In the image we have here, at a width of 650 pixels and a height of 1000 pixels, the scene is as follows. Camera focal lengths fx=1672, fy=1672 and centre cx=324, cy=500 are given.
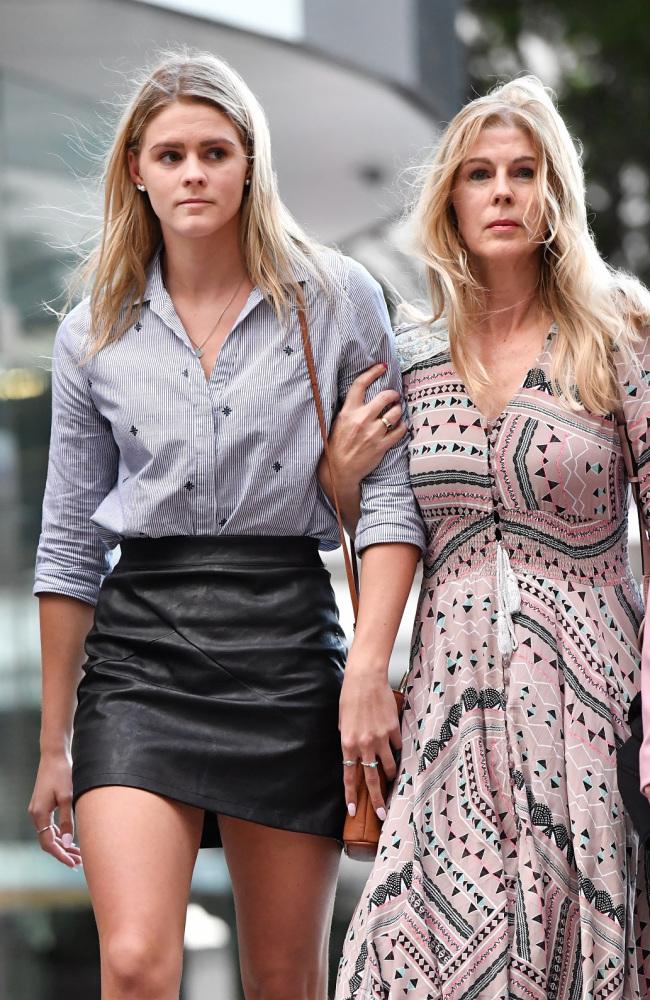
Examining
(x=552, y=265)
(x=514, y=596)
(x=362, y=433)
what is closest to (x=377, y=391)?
(x=362, y=433)

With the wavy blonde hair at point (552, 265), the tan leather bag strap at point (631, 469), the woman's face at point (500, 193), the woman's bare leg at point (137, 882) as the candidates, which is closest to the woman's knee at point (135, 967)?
the woman's bare leg at point (137, 882)

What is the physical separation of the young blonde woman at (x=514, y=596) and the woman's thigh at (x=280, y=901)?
192mm

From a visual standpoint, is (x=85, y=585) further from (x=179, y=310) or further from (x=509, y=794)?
(x=509, y=794)

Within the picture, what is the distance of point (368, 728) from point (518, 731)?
0.99 ft

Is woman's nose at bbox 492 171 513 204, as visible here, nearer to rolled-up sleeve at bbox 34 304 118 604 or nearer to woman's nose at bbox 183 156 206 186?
woman's nose at bbox 183 156 206 186

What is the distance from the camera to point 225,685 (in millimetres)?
3301

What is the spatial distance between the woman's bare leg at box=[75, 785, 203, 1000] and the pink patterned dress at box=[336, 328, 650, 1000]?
0.34 m

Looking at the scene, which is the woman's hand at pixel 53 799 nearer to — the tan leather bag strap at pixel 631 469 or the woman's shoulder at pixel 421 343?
the woman's shoulder at pixel 421 343

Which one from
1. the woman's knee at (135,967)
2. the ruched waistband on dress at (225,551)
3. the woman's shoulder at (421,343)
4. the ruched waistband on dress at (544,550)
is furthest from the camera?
the woman's shoulder at (421,343)

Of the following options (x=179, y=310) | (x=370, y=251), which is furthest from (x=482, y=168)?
(x=370, y=251)

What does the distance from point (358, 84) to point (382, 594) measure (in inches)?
169

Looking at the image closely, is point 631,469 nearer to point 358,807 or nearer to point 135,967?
point 358,807

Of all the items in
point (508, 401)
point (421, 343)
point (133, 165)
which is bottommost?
point (508, 401)

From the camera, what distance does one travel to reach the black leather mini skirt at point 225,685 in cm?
325
